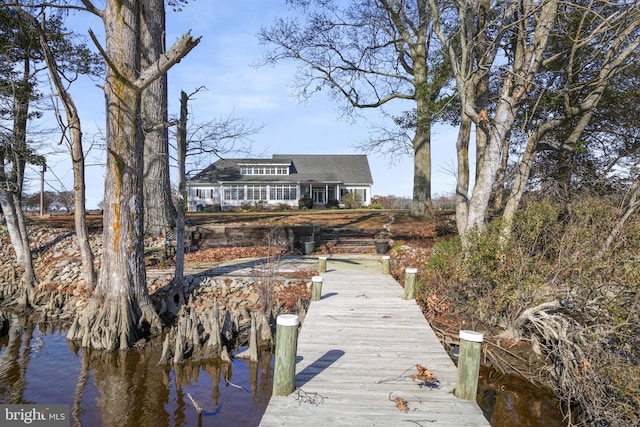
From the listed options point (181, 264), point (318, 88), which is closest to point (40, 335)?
point (181, 264)

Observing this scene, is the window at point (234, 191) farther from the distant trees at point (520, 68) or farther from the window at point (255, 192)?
the distant trees at point (520, 68)

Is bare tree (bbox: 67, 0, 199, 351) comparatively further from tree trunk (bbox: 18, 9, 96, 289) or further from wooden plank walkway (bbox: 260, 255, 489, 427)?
wooden plank walkway (bbox: 260, 255, 489, 427)

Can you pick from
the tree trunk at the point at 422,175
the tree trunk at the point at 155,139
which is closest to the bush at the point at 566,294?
the tree trunk at the point at 422,175

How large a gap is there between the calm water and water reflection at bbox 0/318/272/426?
1 centimetres

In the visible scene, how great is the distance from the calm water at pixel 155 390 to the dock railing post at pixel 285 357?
1758mm

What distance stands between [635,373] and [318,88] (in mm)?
17144

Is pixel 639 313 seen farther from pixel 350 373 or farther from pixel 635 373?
pixel 350 373

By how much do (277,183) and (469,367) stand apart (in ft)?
114

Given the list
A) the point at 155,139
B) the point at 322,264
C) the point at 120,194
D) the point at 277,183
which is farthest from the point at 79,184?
the point at 277,183

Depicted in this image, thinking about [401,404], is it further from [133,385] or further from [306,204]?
[306,204]

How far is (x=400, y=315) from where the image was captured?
7914 millimetres

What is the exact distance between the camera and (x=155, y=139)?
1513cm

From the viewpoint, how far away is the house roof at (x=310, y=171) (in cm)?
3925

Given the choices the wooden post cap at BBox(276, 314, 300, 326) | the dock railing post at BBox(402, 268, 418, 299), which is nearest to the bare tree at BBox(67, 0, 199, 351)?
the wooden post cap at BBox(276, 314, 300, 326)
